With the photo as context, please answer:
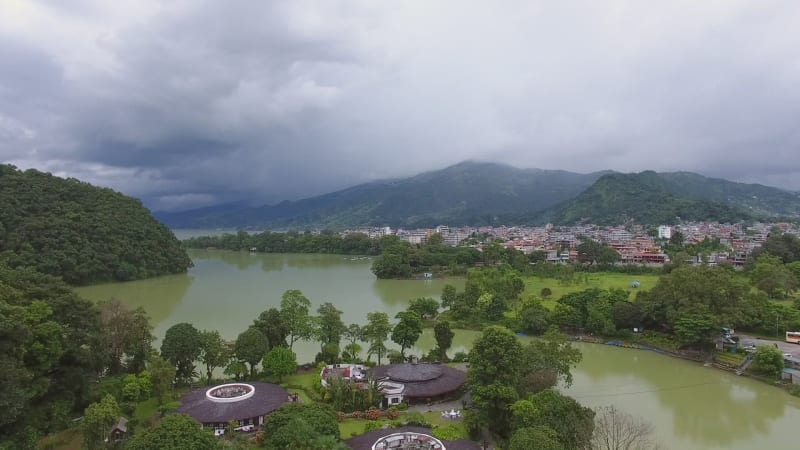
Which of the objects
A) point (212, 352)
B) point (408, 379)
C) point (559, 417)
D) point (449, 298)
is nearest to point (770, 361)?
point (559, 417)

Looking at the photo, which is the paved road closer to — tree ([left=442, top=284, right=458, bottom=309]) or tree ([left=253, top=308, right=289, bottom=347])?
tree ([left=442, top=284, right=458, bottom=309])

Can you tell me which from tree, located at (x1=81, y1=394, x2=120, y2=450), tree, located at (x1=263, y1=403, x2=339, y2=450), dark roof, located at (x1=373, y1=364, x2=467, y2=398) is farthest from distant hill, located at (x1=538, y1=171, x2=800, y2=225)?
tree, located at (x1=81, y1=394, x2=120, y2=450)

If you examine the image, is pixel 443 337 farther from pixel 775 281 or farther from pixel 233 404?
pixel 775 281

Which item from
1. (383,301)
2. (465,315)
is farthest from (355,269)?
(465,315)

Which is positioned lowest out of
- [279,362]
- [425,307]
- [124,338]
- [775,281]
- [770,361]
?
[770,361]

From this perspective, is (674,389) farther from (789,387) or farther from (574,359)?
(574,359)

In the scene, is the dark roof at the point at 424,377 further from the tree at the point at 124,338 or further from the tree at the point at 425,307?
the tree at the point at 425,307
